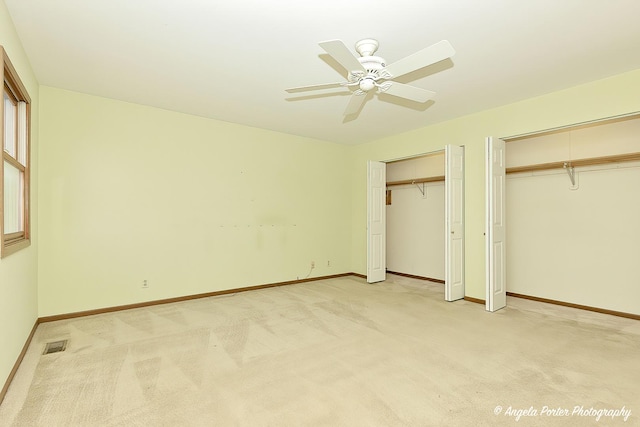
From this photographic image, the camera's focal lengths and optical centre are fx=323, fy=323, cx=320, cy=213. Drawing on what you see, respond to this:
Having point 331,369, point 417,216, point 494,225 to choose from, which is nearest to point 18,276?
point 331,369

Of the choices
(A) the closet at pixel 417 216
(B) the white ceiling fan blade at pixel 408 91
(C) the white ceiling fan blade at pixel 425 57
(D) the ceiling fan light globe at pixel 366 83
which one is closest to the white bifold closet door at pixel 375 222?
(A) the closet at pixel 417 216

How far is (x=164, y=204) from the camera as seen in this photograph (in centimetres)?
432

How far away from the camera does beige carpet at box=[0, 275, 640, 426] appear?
1957 mm

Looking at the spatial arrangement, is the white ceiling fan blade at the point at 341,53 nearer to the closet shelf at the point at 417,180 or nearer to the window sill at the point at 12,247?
the window sill at the point at 12,247

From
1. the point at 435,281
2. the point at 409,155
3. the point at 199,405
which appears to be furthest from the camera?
the point at 435,281

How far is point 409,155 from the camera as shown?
5309mm

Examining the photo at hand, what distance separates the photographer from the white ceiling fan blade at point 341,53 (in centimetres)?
196

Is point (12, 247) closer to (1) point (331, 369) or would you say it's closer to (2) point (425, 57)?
(1) point (331, 369)

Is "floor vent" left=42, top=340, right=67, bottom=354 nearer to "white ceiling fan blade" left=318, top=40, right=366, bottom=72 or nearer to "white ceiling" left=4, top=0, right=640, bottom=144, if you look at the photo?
"white ceiling" left=4, top=0, right=640, bottom=144

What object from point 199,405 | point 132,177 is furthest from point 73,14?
point 199,405

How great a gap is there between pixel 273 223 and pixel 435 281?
9.90 feet

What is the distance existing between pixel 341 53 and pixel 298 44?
0.70 metres

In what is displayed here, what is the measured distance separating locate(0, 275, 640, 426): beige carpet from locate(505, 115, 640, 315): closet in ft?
1.36

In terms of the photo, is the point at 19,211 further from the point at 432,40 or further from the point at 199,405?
the point at 432,40
